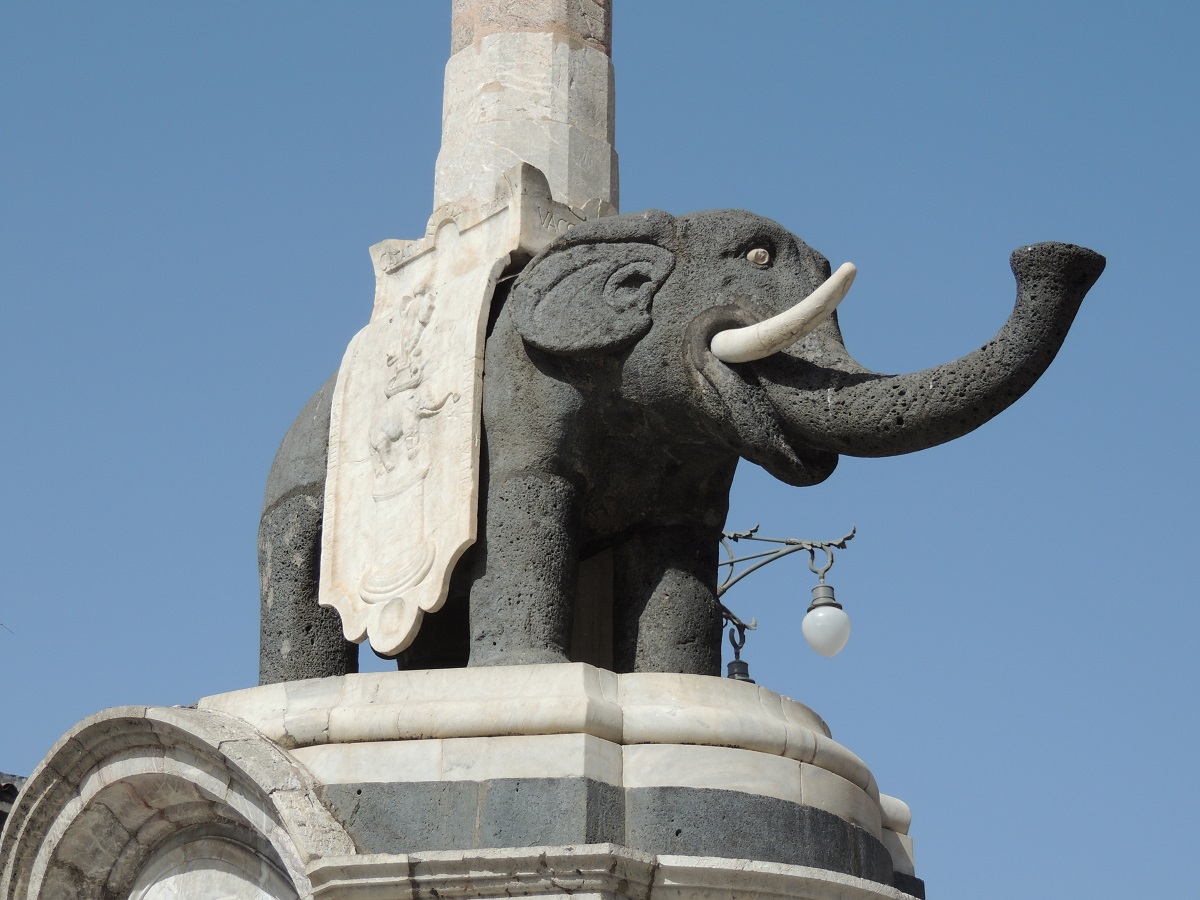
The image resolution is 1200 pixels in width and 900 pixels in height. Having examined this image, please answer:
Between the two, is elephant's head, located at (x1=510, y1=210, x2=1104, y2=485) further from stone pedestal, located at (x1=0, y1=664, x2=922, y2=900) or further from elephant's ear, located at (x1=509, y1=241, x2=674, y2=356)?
stone pedestal, located at (x1=0, y1=664, x2=922, y2=900)

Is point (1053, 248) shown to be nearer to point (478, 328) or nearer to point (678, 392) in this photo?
point (678, 392)

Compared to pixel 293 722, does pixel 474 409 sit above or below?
above

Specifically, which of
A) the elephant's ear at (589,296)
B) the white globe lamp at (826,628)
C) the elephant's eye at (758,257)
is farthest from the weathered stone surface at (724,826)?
the white globe lamp at (826,628)

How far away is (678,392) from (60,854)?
3.37 metres

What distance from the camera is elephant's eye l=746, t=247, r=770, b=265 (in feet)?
33.4

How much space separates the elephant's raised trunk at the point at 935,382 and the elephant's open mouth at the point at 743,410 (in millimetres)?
60

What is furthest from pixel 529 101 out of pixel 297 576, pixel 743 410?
pixel 297 576

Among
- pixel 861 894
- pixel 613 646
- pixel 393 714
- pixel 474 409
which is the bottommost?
pixel 861 894

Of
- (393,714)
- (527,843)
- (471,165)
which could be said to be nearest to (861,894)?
(527,843)

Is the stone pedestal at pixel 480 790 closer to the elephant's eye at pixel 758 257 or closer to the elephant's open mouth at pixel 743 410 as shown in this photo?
the elephant's open mouth at pixel 743 410

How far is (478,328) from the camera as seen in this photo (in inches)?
403

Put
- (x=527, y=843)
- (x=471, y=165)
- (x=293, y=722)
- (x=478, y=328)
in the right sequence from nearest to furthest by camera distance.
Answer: (x=527, y=843)
(x=293, y=722)
(x=478, y=328)
(x=471, y=165)

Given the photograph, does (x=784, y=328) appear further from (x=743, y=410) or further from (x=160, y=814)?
(x=160, y=814)

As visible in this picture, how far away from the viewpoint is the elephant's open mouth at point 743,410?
9773 millimetres
